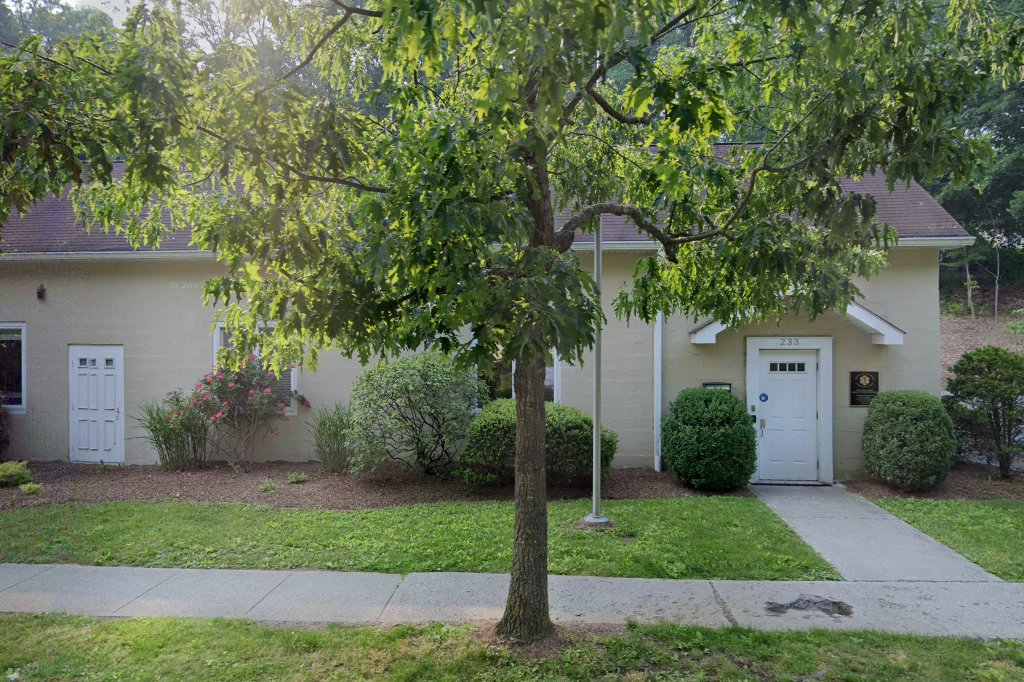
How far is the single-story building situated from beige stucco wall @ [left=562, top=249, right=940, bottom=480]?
0.07ft

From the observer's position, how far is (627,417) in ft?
37.1

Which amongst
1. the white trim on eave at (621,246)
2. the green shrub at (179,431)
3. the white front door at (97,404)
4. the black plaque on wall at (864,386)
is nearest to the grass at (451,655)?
the green shrub at (179,431)

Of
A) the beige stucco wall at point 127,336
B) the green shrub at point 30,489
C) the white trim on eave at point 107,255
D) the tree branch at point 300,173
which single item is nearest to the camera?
the tree branch at point 300,173

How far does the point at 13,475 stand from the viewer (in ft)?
34.0

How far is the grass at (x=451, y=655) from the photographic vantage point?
15.1 feet

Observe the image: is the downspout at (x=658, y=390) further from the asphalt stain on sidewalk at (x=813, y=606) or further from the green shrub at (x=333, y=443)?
the asphalt stain on sidewalk at (x=813, y=606)

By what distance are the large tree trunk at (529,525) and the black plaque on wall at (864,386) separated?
7573mm

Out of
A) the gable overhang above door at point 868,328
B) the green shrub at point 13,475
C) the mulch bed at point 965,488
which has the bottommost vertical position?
the mulch bed at point 965,488

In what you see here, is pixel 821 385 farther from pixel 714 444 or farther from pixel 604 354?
pixel 604 354

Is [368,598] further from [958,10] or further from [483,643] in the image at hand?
[958,10]

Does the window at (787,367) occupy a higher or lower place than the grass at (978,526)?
higher

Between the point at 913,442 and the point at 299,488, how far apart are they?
331 inches

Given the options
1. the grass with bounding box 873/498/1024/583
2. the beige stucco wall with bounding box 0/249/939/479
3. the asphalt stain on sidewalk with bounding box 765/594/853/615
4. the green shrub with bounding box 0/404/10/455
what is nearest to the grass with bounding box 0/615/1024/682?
the asphalt stain on sidewalk with bounding box 765/594/853/615

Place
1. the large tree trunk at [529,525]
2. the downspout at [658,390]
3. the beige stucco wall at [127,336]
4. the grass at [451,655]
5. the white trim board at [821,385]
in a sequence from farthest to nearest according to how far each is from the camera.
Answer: the beige stucco wall at [127,336]
the downspout at [658,390]
the white trim board at [821,385]
the large tree trunk at [529,525]
the grass at [451,655]
